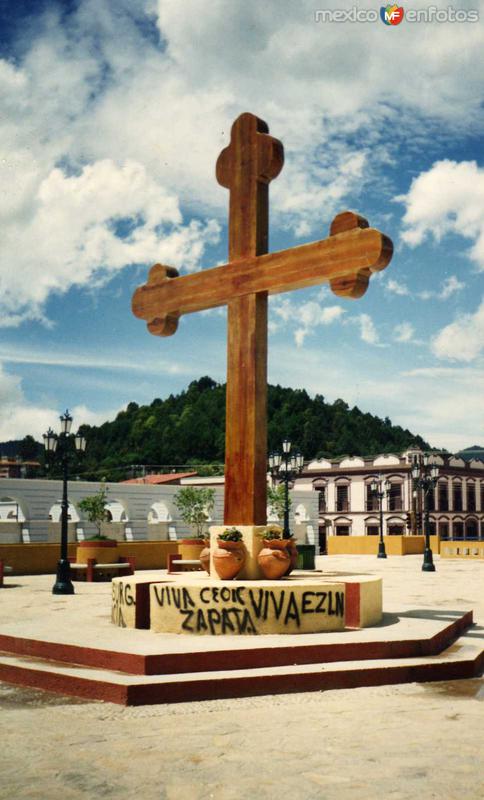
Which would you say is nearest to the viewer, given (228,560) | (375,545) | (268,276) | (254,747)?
(254,747)

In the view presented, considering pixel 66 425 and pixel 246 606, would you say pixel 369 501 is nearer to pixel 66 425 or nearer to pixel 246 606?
pixel 66 425

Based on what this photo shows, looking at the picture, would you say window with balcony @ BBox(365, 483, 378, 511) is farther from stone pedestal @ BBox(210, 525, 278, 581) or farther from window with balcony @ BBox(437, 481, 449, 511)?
stone pedestal @ BBox(210, 525, 278, 581)

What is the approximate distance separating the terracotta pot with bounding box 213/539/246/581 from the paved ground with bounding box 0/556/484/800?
7.24 feet

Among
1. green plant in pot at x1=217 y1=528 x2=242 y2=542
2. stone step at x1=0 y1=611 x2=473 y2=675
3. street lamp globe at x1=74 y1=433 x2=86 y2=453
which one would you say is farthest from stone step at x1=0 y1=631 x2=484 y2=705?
street lamp globe at x1=74 y1=433 x2=86 y2=453

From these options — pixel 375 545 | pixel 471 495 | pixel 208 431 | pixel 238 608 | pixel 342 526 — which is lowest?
pixel 375 545

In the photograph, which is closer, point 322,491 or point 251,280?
point 251,280

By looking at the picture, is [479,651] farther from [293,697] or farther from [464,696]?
[293,697]

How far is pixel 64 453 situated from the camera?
1941 centimetres

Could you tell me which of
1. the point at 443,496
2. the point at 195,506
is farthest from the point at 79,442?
the point at 443,496

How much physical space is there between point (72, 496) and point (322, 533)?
4382 centimetres

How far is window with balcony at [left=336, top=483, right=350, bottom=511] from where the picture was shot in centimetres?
7475

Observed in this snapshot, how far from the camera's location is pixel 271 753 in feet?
17.7

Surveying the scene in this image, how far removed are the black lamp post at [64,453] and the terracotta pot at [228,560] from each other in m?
9.64

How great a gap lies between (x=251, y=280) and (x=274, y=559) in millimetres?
3452
